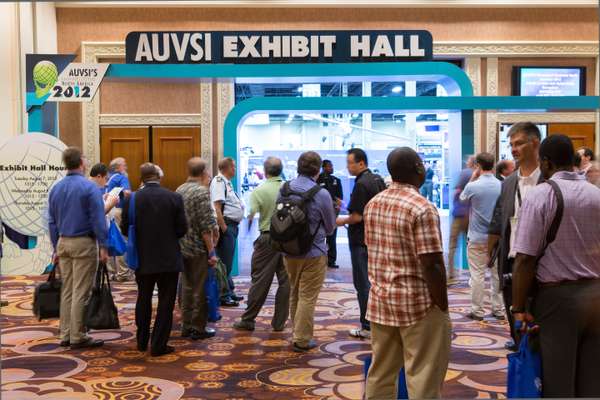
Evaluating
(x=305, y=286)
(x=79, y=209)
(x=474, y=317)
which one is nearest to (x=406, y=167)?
(x=305, y=286)

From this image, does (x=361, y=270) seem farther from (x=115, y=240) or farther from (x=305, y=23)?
(x=305, y=23)

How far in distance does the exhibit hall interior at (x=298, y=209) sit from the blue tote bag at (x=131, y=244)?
2 cm

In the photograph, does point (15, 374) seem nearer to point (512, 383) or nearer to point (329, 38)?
point (512, 383)

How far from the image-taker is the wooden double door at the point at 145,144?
32.6ft

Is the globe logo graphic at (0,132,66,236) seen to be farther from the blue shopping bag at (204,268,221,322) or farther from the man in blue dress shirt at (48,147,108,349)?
the blue shopping bag at (204,268,221,322)

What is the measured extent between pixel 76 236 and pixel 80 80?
2.47 m

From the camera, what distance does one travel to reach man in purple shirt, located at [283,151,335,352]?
14.8 ft

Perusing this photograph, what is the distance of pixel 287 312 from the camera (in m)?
5.31

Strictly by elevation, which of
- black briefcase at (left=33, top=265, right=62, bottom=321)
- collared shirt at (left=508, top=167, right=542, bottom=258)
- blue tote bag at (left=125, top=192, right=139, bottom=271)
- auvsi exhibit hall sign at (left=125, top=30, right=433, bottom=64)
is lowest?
black briefcase at (left=33, top=265, right=62, bottom=321)

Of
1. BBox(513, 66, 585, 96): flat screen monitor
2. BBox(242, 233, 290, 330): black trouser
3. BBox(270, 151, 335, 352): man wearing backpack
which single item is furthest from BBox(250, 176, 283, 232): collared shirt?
BBox(513, 66, 585, 96): flat screen monitor

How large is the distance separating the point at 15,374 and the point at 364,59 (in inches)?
197

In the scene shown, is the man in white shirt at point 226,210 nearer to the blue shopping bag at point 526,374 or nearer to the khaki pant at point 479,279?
the khaki pant at point 479,279

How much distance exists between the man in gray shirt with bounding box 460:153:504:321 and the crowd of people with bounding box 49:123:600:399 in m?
0.01

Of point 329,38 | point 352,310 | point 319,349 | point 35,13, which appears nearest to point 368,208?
point 319,349
